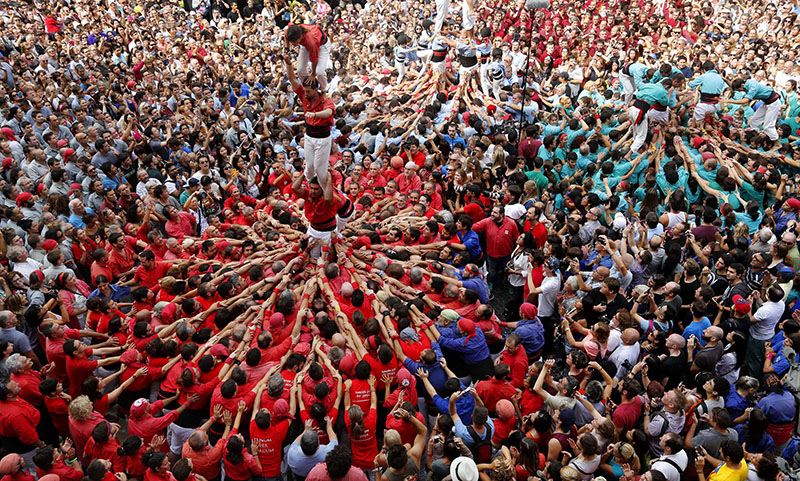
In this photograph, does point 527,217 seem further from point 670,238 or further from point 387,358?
point 387,358

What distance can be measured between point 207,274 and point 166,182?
9.84ft

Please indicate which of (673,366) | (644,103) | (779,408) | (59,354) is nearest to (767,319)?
(779,408)

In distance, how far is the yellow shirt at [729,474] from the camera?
538 cm

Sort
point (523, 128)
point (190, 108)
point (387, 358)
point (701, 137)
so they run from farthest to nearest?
point (190, 108), point (523, 128), point (701, 137), point (387, 358)

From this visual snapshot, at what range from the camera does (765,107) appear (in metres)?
11.4

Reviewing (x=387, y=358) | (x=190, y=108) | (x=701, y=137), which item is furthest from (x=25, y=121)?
(x=701, y=137)

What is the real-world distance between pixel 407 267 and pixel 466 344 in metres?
2.10

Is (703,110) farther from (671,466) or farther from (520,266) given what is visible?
(671,466)

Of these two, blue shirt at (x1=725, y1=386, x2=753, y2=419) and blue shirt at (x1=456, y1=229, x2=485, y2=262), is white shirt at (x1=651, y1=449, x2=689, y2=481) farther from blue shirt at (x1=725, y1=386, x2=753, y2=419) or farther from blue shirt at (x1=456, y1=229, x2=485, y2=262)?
blue shirt at (x1=456, y1=229, x2=485, y2=262)

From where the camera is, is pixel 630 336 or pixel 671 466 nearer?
pixel 671 466

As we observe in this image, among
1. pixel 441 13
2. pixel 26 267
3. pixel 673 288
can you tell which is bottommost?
pixel 673 288

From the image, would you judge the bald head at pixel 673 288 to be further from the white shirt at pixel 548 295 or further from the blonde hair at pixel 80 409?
the blonde hair at pixel 80 409

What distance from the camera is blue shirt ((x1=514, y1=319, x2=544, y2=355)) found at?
24.0ft

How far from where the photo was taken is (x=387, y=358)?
6.75m
